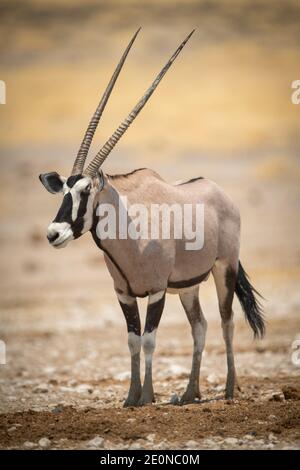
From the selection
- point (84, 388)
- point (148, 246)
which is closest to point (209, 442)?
point (148, 246)

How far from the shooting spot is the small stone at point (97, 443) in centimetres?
708

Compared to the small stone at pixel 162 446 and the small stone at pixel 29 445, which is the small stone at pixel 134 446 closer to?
the small stone at pixel 162 446

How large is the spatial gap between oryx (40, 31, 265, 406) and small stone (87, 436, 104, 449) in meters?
1.59

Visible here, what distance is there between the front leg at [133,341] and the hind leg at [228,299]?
1.14 meters

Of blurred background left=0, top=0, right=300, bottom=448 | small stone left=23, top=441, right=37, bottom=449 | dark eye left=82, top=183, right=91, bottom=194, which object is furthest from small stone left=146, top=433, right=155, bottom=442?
blurred background left=0, top=0, right=300, bottom=448

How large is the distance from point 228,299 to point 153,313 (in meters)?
1.33

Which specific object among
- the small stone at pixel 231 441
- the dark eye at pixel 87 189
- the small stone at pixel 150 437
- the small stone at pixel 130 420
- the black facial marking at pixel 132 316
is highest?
the dark eye at pixel 87 189

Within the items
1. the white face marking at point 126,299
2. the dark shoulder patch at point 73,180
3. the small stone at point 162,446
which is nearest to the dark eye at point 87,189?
the dark shoulder patch at point 73,180

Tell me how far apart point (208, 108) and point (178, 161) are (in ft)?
31.6

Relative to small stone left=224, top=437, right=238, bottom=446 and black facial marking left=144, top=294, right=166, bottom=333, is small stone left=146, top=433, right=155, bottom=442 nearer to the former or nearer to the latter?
small stone left=224, top=437, right=238, bottom=446

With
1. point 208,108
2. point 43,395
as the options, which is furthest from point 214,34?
point 43,395

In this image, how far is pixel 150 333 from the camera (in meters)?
8.70
